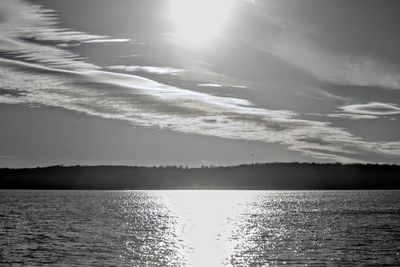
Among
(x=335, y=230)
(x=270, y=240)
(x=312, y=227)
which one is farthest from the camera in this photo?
(x=312, y=227)

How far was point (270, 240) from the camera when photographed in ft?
336

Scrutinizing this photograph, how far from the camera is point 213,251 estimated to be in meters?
87.2

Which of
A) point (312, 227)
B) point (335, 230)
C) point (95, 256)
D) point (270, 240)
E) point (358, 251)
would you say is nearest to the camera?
point (95, 256)

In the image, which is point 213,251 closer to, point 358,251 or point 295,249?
point 295,249

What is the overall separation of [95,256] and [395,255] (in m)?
42.1

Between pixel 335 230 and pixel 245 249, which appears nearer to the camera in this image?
pixel 245 249

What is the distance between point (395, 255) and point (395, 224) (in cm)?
6153

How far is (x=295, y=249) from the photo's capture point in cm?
8694

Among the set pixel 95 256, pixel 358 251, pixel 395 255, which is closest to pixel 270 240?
pixel 358 251

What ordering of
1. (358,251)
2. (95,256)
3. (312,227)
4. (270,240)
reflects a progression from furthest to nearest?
(312,227) < (270,240) < (358,251) < (95,256)

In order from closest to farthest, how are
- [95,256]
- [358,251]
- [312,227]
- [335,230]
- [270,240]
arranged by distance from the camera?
[95,256], [358,251], [270,240], [335,230], [312,227]

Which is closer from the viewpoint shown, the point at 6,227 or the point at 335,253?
the point at 335,253

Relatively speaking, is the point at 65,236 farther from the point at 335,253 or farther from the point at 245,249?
the point at 335,253

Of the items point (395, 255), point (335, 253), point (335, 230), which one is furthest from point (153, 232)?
point (395, 255)
